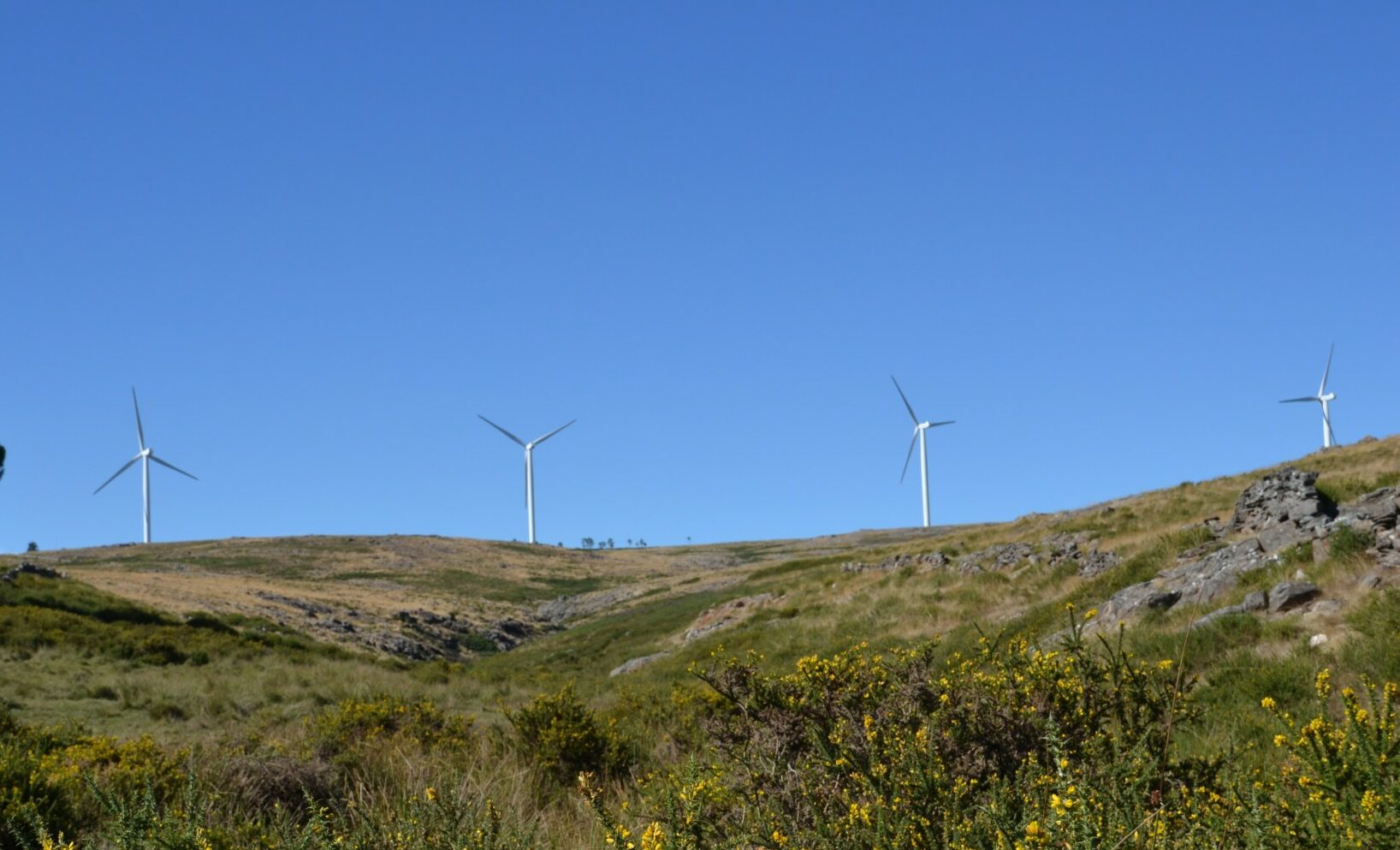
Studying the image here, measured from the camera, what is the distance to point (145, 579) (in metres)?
68.3

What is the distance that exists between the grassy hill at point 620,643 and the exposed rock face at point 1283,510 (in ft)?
3.55

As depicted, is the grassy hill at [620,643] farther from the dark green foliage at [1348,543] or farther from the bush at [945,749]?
the bush at [945,749]

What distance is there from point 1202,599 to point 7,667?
2563cm

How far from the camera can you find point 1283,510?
24203mm

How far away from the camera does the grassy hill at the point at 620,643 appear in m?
12.4

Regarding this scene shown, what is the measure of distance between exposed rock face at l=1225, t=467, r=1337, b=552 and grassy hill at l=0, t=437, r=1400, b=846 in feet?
3.55

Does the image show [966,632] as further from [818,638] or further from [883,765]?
[883,765]

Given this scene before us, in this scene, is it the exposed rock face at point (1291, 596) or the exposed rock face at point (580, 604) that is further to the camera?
the exposed rock face at point (580, 604)

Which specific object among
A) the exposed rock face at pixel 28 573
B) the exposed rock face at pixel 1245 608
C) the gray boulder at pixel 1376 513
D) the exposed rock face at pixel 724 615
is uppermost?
the exposed rock face at pixel 28 573

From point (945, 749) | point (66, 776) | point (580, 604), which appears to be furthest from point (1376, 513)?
point (580, 604)

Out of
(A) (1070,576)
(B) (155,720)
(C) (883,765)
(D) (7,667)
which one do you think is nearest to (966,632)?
(A) (1070,576)

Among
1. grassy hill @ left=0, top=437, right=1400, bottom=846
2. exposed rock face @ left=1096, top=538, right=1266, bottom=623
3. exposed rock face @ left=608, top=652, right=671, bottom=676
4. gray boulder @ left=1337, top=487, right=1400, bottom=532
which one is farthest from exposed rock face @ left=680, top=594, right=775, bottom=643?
gray boulder @ left=1337, top=487, right=1400, bottom=532

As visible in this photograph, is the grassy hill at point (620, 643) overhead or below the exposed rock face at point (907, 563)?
below

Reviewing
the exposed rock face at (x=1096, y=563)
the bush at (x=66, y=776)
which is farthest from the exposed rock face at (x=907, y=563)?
the bush at (x=66, y=776)
